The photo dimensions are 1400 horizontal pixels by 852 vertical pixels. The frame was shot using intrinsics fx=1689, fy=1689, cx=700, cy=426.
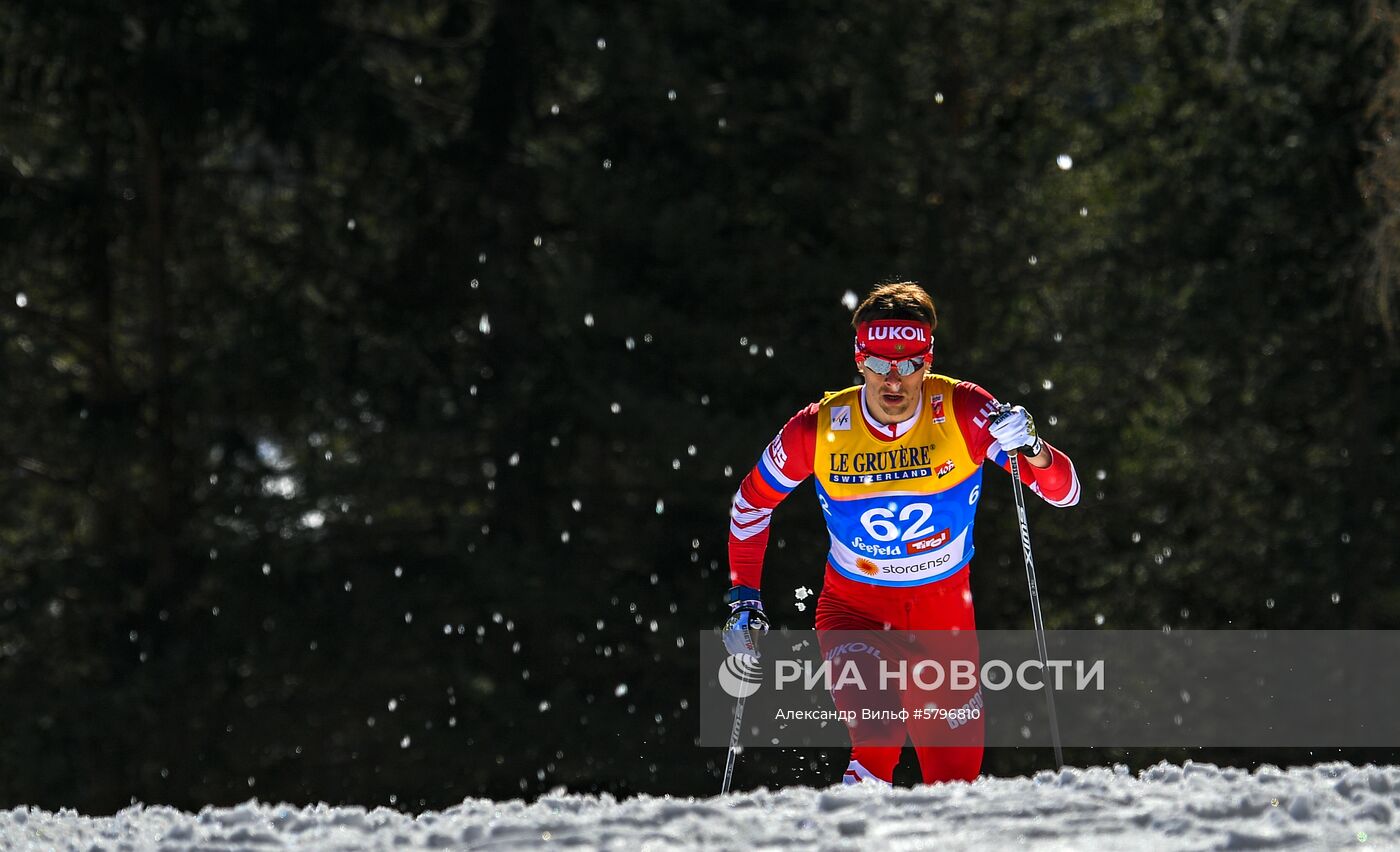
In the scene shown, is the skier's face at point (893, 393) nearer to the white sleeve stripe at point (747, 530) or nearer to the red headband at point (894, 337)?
the red headband at point (894, 337)

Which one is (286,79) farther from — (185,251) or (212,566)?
(212,566)

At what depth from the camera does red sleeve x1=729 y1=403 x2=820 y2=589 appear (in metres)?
5.47

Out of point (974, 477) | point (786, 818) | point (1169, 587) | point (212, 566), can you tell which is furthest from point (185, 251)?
point (786, 818)

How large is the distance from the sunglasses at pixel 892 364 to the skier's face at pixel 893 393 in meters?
0.01

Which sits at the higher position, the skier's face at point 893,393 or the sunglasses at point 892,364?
the sunglasses at point 892,364

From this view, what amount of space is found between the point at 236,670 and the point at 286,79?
5482mm

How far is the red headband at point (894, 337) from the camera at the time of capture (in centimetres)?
516

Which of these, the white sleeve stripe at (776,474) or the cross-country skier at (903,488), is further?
the white sleeve stripe at (776,474)

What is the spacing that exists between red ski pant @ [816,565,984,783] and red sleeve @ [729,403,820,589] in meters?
0.39

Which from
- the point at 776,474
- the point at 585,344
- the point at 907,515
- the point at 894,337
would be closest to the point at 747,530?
the point at 776,474

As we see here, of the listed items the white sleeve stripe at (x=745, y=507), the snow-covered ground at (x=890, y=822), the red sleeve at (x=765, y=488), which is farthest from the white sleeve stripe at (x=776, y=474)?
the snow-covered ground at (x=890, y=822)

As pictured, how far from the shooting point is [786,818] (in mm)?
3898

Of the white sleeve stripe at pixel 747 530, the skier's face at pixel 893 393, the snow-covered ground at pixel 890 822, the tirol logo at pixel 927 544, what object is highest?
the skier's face at pixel 893 393

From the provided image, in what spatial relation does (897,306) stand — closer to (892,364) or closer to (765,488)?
(892,364)
